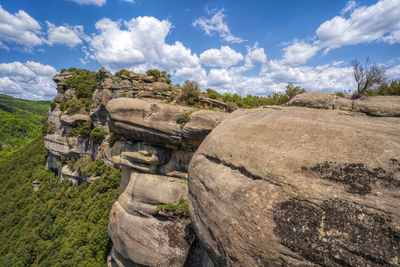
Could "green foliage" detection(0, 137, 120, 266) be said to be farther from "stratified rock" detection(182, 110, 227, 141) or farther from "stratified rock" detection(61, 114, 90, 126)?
"stratified rock" detection(182, 110, 227, 141)

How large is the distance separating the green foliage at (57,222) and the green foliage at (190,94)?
1139 centimetres

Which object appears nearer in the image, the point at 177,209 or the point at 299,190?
the point at 299,190

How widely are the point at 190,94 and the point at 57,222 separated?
71.0ft

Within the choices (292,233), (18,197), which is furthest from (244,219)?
(18,197)

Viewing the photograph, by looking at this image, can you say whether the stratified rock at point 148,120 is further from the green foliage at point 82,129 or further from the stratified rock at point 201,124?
the green foliage at point 82,129

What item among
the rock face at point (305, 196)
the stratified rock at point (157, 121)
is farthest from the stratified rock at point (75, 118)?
the rock face at point (305, 196)

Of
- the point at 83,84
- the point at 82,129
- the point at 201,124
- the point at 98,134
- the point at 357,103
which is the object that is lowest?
the point at 98,134

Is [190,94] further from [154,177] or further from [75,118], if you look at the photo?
[75,118]

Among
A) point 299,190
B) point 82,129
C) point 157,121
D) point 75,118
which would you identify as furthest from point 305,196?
point 75,118

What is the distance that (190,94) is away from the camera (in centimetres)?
1328

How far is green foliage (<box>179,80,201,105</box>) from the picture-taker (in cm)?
1316

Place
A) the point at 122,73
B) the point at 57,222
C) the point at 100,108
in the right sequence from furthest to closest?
the point at 122,73 < the point at 57,222 < the point at 100,108

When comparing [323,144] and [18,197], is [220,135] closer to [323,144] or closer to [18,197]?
[323,144]

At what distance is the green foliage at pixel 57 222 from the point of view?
46.7ft
